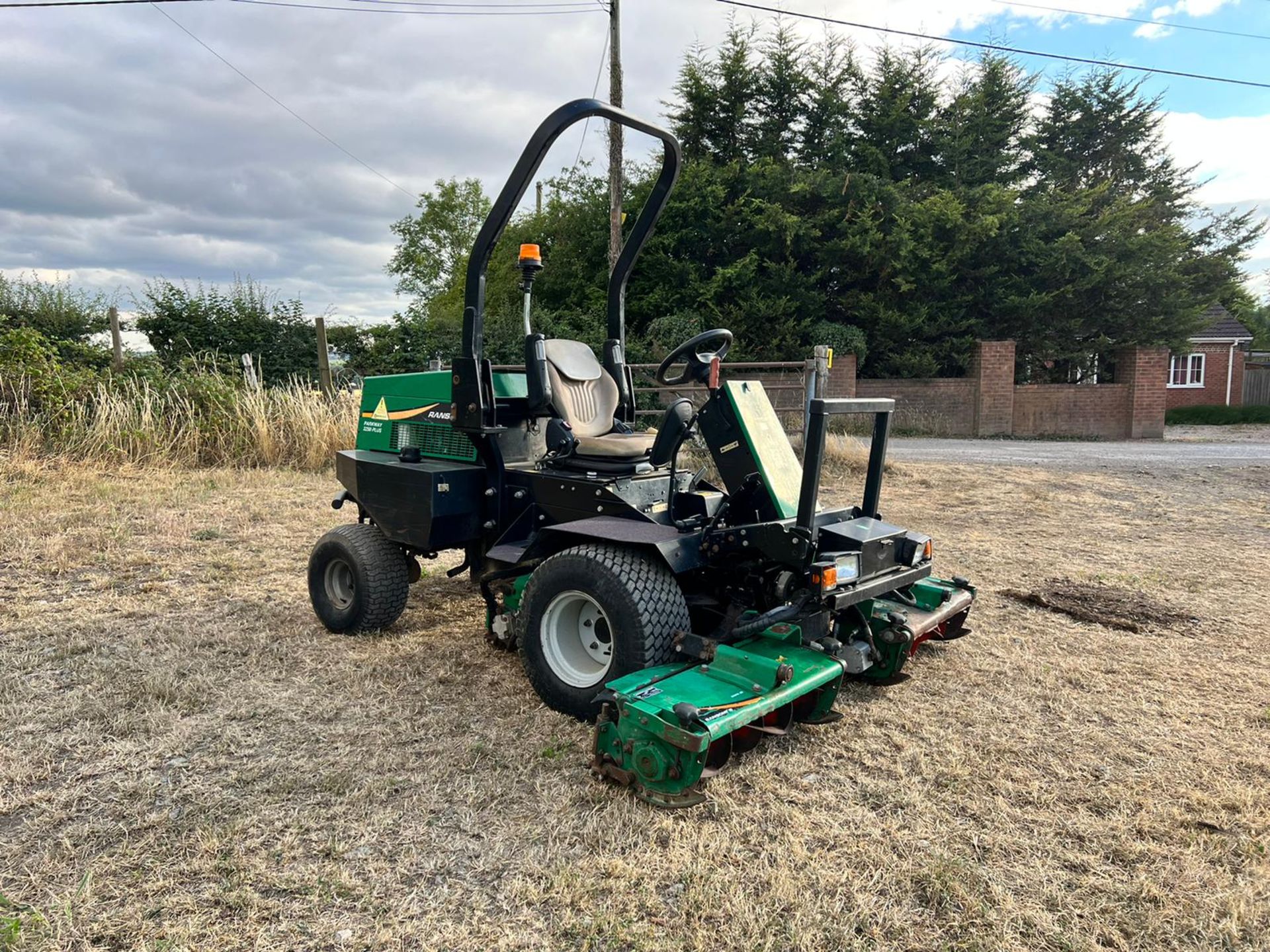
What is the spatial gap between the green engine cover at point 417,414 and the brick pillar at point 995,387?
612 inches

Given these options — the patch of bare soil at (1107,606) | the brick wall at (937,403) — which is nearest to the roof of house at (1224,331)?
the brick wall at (937,403)

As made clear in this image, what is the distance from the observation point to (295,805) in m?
2.57

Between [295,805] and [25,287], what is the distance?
555 inches

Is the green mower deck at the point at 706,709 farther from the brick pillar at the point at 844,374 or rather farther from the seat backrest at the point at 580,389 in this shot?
the brick pillar at the point at 844,374

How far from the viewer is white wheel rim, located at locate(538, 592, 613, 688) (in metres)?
3.20

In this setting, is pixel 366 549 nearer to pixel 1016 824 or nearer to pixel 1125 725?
pixel 1016 824

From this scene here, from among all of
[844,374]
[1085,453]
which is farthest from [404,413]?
[844,374]

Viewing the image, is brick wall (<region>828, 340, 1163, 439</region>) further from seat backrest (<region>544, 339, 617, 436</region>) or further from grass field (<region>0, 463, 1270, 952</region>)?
seat backrest (<region>544, 339, 617, 436</region>)

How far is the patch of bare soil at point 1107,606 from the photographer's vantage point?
14.5ft

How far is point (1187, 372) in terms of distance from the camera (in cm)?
2558

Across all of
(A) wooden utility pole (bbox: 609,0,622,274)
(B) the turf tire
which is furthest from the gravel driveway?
(B) the turf tire

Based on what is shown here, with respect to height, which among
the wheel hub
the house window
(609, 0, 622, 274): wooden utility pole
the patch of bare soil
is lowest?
the patch of bare soil

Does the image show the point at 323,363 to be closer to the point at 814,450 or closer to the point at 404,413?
the point at 404,413

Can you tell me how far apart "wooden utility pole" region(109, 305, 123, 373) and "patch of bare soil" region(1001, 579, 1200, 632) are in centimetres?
1144
